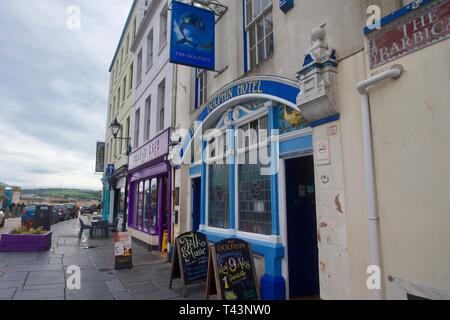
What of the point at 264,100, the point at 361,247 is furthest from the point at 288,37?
the point at 361,247

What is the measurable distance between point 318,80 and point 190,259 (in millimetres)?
3985

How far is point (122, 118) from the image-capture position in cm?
1756

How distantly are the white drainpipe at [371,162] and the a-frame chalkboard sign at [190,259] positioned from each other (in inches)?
135

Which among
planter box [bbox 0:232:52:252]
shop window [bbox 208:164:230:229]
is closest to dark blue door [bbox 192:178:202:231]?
shop window [bbox 208:164:230:229]

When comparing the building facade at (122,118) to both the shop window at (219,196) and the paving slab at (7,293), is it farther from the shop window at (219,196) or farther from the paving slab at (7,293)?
the paving slab at (7,293)

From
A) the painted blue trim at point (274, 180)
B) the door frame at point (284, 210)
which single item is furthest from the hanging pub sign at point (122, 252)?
the door frame at point (284, 210)

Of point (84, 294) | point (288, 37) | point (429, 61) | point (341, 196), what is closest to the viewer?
point (429, 61)

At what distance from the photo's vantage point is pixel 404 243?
10.0ft

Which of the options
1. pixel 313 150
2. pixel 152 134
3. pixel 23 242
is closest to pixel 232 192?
pixel 313 150

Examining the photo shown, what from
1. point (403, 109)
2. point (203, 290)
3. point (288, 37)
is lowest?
point (203, 290)

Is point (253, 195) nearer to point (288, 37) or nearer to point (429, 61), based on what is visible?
point (288, 37)

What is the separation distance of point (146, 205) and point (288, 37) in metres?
9.10

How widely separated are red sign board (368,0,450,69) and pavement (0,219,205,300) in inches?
187

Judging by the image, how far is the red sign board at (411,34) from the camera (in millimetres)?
2889
